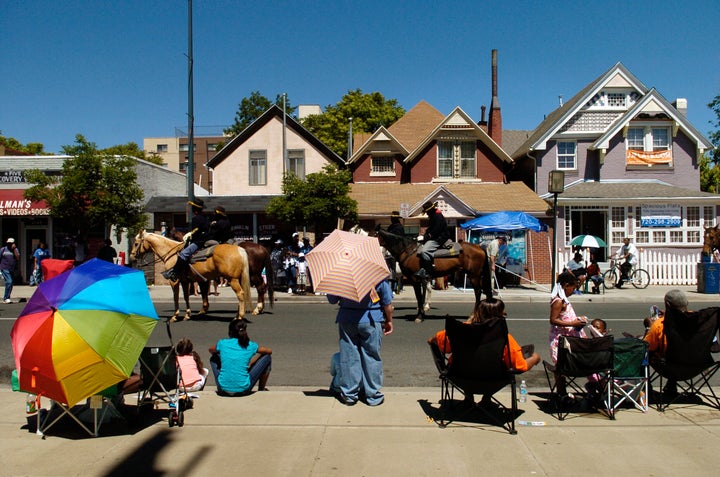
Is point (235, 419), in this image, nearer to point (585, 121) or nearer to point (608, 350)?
point (608, 350)

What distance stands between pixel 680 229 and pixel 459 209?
989cm

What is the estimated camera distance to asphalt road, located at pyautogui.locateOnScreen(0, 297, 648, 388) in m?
9.34

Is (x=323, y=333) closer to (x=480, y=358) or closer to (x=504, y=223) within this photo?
(x=480, y=358)

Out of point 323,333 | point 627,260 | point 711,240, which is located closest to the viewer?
point 323,333

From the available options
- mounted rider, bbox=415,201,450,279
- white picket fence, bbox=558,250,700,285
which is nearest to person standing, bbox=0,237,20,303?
mounted rider, bbox=415,201,450,279

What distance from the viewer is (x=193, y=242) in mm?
14516

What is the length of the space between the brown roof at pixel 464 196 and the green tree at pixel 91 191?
970 cm

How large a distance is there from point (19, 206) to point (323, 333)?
18994mm

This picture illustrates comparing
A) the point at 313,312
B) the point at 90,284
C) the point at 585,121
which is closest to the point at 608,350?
the point at 90,284

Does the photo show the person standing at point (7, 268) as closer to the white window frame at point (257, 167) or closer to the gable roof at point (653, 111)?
the white window frame at point (257, 167)

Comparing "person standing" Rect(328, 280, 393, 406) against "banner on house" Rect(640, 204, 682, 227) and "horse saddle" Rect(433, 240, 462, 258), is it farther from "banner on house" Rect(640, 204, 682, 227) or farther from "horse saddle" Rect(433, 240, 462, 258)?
"banner on house" Rect(640, 204, 682, 227)

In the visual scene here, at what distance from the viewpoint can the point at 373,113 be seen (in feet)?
165

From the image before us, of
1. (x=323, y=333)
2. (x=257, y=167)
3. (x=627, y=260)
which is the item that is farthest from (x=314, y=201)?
(x=627, y=260)

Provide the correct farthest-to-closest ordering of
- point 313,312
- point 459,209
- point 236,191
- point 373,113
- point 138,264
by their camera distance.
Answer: point 373,113, point 236,191, point 459,209, point 138,264, point 313,312
